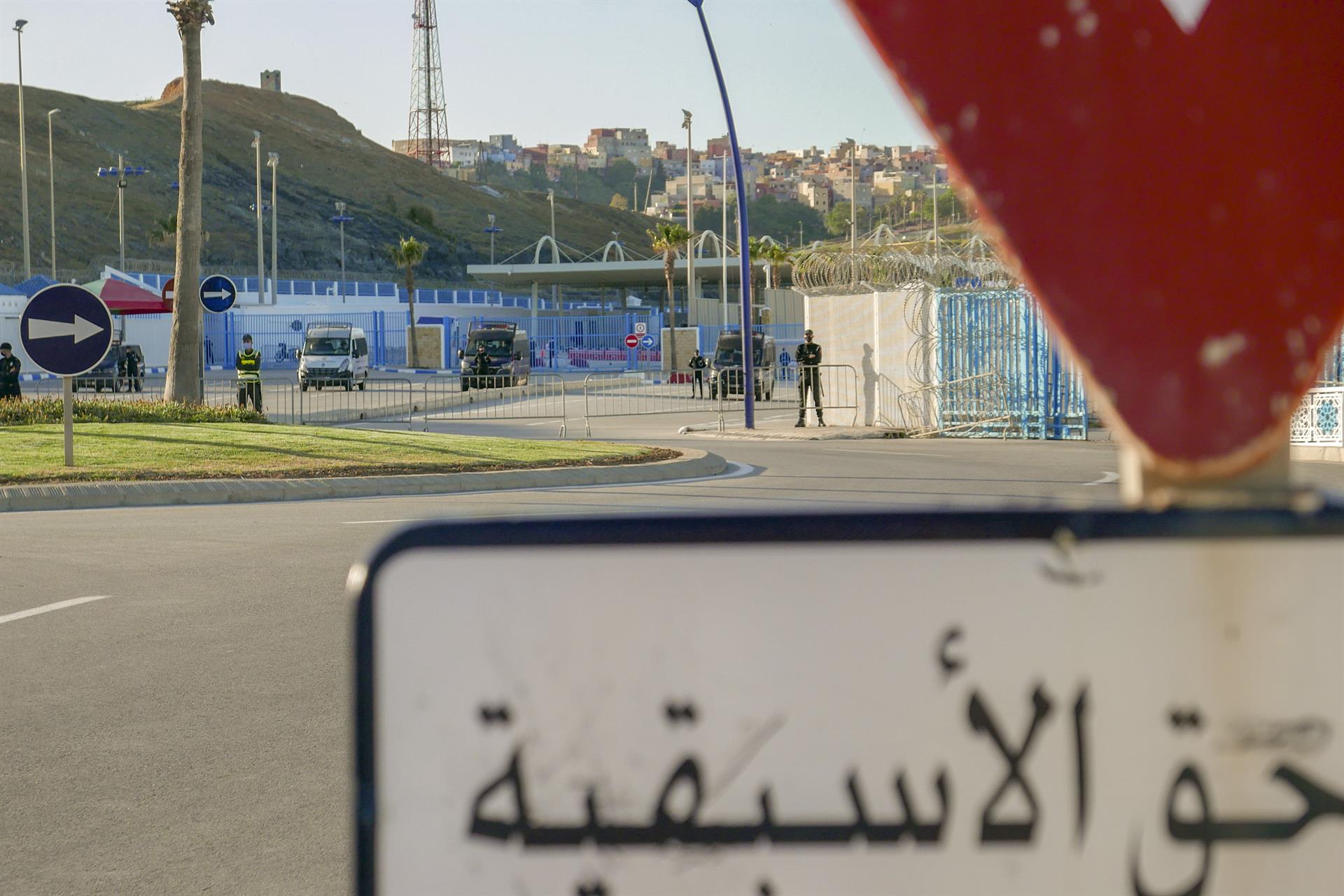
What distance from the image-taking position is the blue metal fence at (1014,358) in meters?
23.9

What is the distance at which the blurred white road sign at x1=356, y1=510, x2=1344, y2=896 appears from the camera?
1.08m

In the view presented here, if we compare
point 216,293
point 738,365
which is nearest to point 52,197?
point 738,365

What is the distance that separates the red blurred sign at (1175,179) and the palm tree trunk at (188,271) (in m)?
24.7

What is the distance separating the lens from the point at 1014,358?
80.3ft

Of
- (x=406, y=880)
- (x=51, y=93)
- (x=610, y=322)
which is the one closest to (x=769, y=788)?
(x=406, y=880)

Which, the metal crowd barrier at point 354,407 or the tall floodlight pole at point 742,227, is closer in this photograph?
the tall floodlight pole at point 742,227

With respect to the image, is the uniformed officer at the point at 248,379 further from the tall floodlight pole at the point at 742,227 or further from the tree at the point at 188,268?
the tall floodlight pole at the point at 742,227

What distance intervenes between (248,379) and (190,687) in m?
22.4

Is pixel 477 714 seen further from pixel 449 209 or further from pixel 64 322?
pixel 449 209

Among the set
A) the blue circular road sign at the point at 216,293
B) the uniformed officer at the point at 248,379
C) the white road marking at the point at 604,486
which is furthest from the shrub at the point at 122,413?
the white road marking at the point at 604,486

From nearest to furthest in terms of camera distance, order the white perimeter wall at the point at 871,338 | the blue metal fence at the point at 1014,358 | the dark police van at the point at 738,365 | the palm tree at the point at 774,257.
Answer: the blue metal fence at the point at 1014,358 → the white perimeter wall at the point at 871,338 → the dark police van at the point at 738,365 → the palm tree at the point at 774,257

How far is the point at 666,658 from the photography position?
3.66ft

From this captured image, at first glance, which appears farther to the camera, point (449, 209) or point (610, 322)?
point (449, 209)

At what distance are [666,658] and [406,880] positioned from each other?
0.25 meters
